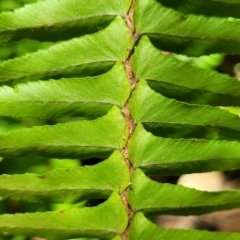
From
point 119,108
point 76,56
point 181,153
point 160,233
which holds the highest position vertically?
point 76,56

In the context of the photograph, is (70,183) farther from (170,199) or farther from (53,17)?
(53,17)

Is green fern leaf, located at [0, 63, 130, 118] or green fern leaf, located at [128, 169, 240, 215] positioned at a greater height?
green fern leaf, located at [0, 63, 130, 118]

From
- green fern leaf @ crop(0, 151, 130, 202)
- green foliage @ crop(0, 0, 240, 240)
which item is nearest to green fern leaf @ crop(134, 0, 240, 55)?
green foliage @ crop(0, 0, 240, 240)

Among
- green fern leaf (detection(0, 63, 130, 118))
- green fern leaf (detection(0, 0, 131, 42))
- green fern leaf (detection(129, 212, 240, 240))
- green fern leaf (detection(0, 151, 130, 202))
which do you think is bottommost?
green fern leaf (detection(129, 212, 240, 240))

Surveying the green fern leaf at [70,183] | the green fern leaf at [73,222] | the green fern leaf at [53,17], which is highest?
the green fern leaf at [53,17]

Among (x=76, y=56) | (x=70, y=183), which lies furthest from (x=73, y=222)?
(x=76, y=56)

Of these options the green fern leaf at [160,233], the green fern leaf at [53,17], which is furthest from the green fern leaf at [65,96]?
the green fern leaf at [160,233]

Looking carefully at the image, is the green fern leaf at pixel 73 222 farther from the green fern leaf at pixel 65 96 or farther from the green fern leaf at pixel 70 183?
the green fern leaf at pixel 65 96

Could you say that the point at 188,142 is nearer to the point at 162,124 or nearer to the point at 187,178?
the point at 162,124

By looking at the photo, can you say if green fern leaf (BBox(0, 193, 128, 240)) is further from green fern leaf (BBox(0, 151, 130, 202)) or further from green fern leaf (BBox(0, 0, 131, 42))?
green fern leaf (BBox(0, 0, 131, 42))

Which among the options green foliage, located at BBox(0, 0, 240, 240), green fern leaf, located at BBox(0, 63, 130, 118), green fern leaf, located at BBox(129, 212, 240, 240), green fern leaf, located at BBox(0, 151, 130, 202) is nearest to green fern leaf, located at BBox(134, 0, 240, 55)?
green foliage, located at BBox(0, 0, 240, 240)
